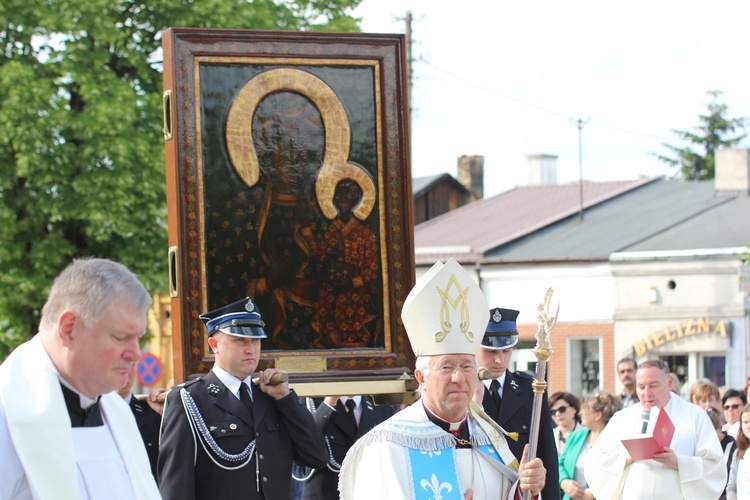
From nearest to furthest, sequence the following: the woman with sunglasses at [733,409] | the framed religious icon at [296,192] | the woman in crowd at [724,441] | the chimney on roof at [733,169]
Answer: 1. the framed religious icon at [296,192]
2. the woman in crowd at [724,441]
3. the woman with sunglasses at [733,409]
4. the chimney on roof at [733,169]

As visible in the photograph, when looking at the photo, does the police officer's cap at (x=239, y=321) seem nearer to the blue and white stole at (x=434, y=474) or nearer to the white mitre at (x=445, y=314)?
the white mitre at (x=445, y=314)

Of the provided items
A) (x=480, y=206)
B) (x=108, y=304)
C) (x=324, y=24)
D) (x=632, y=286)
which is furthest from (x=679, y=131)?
(x=108, y=304)

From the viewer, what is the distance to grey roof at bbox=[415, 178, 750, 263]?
3039cm

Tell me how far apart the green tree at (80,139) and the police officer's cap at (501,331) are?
1333 cm

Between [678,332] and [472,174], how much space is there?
19421 mm

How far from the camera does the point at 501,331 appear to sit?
796cm

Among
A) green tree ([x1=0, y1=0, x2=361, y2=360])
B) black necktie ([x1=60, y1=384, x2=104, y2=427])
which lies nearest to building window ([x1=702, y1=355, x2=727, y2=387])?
green tree ([x1=0, y1=0, x2=361, y2=360])

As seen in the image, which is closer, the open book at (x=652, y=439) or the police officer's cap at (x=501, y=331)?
the police officer's cap at (x=501, y=331)

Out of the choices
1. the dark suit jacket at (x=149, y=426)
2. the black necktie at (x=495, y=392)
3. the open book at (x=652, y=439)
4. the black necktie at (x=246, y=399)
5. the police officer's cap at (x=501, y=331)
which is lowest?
the open book at (x=652, y=439)

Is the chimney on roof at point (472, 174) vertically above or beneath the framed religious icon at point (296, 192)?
above

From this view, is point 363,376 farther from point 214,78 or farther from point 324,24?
point 324,24

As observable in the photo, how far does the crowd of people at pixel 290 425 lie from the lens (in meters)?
4.23

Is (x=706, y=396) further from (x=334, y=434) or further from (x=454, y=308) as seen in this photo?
(x=454, y=308)

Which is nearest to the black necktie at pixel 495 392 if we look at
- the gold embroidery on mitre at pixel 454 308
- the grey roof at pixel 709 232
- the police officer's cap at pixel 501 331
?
the police officer's cap at pixel 501 331
